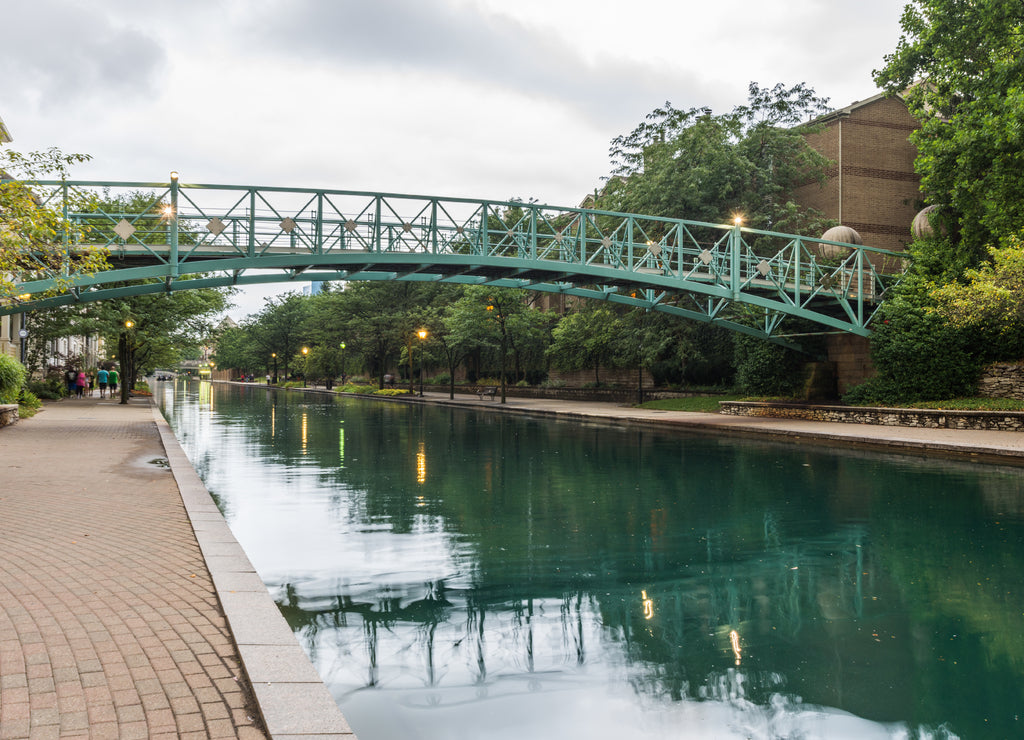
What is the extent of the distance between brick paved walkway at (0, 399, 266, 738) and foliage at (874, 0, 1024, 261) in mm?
26371

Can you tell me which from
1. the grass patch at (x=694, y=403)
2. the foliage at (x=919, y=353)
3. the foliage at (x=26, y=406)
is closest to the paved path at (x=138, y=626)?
the foliage at (x=26, y=406)

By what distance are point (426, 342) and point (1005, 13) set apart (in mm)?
38738

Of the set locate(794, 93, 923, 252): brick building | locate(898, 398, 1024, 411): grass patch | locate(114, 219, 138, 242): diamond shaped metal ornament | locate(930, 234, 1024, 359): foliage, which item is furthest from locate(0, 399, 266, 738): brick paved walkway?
locate(794, 93, 923, 252): brick building

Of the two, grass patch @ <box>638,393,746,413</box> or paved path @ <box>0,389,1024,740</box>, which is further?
grass patch @ <box>638,393,746,413</box>

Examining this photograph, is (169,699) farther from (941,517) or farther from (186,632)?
(941,517)

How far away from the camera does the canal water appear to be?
13.7 feet

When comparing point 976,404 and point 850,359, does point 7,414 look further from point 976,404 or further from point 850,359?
point 850,359

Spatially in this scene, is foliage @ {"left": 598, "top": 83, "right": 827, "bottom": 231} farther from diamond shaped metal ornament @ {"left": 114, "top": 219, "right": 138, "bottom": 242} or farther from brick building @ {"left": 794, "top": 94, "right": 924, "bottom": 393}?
diamond shaped metal ornament @ {"left": 114, "top": 219, "right": 138, "bottom": 242}

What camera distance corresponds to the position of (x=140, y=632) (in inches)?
183

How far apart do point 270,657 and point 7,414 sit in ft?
68.3

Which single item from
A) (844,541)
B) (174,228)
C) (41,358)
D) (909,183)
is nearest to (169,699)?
(844,541)

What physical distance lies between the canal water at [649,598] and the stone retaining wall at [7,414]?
1106 centimetres

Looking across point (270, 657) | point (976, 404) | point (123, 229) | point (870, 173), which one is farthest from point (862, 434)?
point (870, 173)

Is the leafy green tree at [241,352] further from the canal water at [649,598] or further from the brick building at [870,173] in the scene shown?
the canal water at [649,598]
